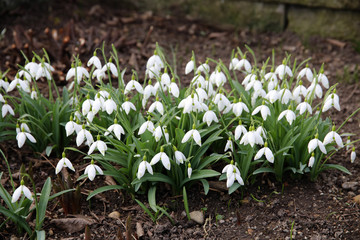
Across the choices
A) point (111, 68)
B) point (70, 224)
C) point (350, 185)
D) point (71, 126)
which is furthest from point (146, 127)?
point (350, 185)

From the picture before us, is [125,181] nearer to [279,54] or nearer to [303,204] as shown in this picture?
[303,204]

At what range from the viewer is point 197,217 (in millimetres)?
2686

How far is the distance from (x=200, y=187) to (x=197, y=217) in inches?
10.7

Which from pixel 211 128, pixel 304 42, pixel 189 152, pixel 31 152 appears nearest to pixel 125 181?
pixel 189 152

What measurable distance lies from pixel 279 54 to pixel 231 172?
8.21 ft

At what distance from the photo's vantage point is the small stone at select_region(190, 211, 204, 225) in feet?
8.77

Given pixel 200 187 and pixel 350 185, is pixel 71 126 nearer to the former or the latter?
pixel 200 187

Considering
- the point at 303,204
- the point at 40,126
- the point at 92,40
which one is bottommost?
the point at 303,204

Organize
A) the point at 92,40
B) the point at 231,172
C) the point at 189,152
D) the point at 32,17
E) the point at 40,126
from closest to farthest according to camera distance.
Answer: the point at 231,172, the point at 189,152, the point at 40,126, the point at 92,40, the point at 32,17

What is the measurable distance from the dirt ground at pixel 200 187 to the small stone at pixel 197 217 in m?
0.03

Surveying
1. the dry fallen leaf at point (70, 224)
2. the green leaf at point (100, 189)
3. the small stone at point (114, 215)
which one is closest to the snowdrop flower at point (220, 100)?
the green leaf at point (100, 189)

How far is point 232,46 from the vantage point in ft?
15.8

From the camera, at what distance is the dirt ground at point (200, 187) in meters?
2.63

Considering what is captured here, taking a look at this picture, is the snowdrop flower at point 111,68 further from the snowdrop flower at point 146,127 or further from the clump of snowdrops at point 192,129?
the snowdrop flower at point 146,127
